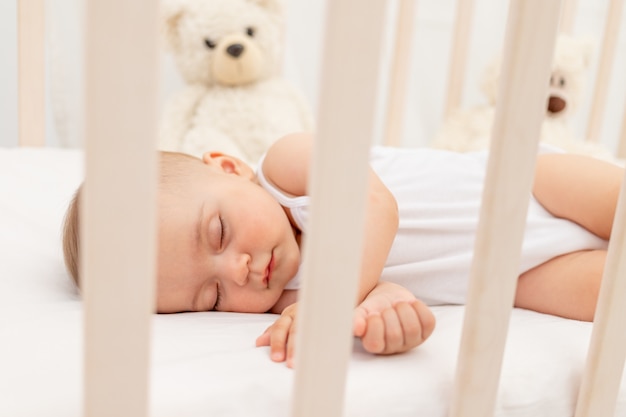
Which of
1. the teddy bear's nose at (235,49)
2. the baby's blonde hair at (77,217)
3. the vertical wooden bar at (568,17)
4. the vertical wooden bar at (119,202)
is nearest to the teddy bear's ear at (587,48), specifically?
the vertical wooden bar at (568,17)

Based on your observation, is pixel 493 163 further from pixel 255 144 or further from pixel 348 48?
pixel 255 144

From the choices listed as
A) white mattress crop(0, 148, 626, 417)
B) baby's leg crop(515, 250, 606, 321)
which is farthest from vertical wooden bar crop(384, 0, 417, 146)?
white mattress crop(0, 148, 626, 417)

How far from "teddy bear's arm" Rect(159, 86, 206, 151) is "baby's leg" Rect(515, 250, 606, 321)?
82cm

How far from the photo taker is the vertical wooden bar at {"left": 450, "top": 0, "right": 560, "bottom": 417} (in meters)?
0.37

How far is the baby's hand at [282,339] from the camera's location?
1.66 ft

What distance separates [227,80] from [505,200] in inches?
40.4

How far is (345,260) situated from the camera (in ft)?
1.16

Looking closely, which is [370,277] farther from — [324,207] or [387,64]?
[387,64]

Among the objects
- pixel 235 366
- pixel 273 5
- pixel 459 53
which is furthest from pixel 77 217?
pixel 459 53

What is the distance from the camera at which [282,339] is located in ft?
1.70

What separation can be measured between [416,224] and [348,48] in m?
0.51

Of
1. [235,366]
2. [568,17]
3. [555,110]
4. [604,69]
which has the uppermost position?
[568,17]

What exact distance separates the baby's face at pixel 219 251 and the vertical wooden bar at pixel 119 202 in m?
0.30

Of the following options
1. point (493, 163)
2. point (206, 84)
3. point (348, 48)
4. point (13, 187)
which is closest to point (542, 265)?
point (493, 163)
